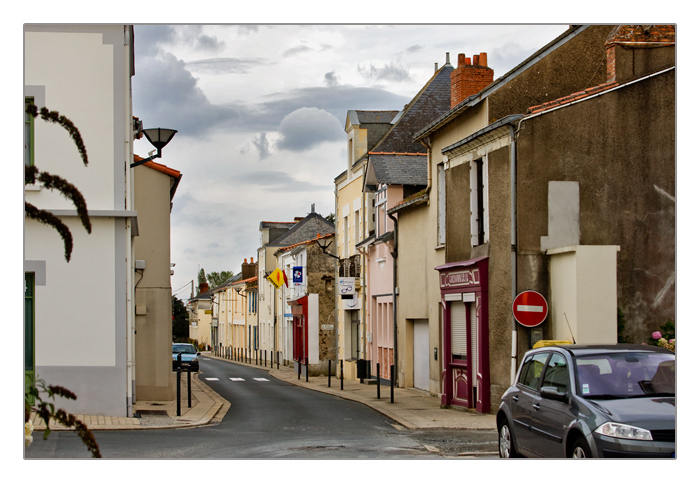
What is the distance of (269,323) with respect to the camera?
56.7 meters

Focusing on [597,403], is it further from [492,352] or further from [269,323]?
[269,323]

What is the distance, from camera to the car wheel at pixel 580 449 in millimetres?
8578

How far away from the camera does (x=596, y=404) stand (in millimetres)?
8820

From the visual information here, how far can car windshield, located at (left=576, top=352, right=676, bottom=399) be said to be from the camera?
913 cm

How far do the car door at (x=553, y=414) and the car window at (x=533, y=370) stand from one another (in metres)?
0.20

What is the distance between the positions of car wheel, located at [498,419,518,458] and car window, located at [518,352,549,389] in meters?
0.60

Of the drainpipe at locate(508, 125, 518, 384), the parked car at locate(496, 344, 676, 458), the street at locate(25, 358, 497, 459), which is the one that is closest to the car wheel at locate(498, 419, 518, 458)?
the parked car at locate(496, 344, 676, 458)

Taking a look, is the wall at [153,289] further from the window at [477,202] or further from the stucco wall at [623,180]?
the stucco wall at [623,180]

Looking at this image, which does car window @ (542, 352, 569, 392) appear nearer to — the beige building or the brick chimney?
the beige building

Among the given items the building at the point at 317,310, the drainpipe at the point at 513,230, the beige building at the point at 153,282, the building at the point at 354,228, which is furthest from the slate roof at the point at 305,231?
the drainpipe at the point at 513,230

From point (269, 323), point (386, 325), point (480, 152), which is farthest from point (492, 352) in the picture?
point (269, 323)

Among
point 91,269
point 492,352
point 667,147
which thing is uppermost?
point 667,147

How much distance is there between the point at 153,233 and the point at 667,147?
1174 centimetres

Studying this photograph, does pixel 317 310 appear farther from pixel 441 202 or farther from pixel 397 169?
pixel 441 202
